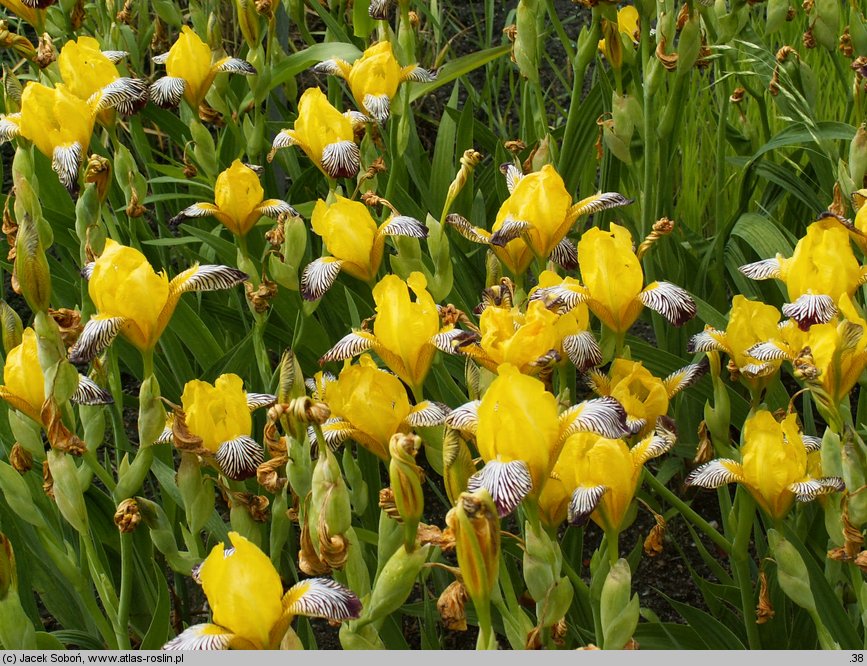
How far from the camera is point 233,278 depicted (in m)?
1.45

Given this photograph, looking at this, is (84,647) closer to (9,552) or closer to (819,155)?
(9,552)

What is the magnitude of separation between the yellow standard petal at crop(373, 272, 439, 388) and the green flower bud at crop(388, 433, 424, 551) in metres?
0.35

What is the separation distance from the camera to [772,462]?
3.98 feet

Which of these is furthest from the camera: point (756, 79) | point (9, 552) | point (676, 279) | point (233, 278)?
point (756, 79)

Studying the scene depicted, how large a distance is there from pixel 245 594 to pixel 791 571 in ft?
2.01

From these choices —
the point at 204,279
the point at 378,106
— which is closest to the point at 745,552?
the point at 204,279

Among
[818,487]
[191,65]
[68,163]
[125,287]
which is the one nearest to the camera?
[818,487]

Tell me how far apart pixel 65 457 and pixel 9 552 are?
0.15 m

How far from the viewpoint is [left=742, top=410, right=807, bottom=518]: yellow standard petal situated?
1210mm

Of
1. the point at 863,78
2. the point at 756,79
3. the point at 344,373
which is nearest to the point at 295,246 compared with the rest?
the point at 344,373

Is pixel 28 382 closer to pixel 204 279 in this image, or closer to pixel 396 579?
pixel 204 279

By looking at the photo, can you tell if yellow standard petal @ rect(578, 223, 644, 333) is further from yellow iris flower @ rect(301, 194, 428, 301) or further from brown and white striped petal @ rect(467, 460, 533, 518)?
brown and white striped petal @ rect(467, 460, 533, 518)

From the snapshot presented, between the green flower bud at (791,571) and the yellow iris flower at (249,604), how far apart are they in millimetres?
502

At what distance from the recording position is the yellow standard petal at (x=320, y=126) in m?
1.73
